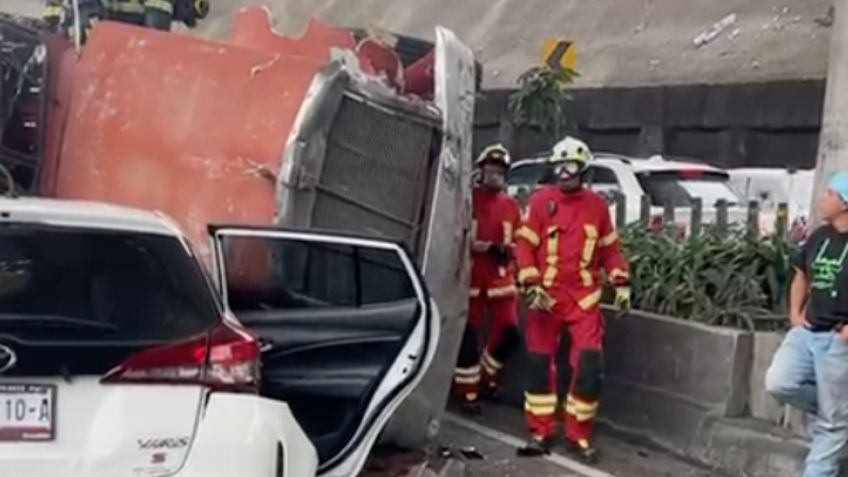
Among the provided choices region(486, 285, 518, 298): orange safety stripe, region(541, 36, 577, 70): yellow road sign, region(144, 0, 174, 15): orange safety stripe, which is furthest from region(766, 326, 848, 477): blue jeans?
region(541, 36, 577, 70): yellow road sign

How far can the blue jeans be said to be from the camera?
615 cm

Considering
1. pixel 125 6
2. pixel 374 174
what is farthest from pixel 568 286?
pixel 125 6

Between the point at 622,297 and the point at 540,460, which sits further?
the point at 622,297

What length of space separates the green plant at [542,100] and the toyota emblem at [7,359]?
47.0 feet

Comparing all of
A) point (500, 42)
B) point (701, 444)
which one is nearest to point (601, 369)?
point (701, 444)

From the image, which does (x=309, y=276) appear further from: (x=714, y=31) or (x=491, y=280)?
(x=714, y=31)

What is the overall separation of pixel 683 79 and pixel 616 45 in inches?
121

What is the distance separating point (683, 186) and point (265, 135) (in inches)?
353

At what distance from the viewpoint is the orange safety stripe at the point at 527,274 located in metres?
7.64

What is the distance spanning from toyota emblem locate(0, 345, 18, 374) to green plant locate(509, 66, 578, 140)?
1431cm

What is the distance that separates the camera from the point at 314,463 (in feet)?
14.9

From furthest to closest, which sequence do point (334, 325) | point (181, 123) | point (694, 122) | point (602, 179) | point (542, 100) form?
point (694, 122), point (542, 100), point (602, 179), point (181, 123), point (334, 325)

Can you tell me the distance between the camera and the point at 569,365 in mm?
8000

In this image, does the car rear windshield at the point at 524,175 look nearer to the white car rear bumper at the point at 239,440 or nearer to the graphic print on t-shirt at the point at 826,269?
the graphic print on t-shirt at the point at 826,269
